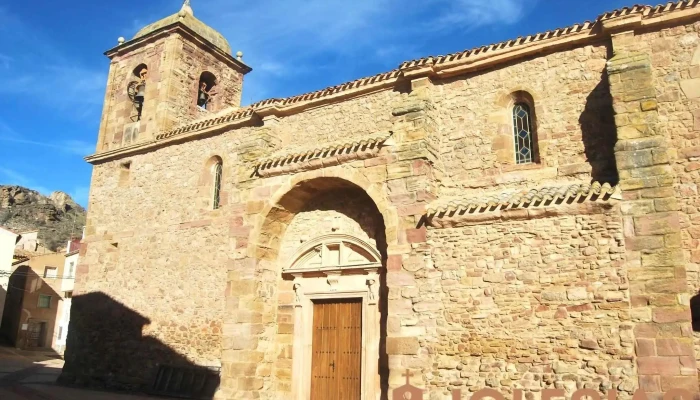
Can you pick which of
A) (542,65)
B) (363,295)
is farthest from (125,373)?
(542,65)

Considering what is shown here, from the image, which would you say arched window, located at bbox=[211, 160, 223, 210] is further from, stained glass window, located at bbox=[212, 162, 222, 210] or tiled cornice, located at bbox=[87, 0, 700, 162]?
tiled cornice, located at bbox=[87, 0, 700, 162]

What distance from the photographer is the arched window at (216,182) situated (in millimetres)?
13398

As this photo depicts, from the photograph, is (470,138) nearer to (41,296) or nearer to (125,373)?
(125,373)

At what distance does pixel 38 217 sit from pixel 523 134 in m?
41.5

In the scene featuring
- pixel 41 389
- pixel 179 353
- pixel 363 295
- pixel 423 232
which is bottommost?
pixel 41 389

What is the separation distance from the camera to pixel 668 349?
703cm

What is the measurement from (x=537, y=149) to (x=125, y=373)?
10.8 m

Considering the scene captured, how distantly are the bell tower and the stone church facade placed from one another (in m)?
1.42

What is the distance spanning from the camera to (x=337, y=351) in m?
10.4

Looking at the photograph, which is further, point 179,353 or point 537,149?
point 179,353

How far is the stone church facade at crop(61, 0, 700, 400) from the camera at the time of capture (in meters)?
7.66

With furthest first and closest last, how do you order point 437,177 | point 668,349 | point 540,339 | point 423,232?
1. point 437,177
2. point 423,232
3. point 540,339
4. point 668,349

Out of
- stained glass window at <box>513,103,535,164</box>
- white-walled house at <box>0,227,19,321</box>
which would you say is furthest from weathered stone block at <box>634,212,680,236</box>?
white-walled house at <box>0,227,19,321</box>

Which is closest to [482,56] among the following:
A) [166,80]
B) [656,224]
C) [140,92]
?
[656,224]
